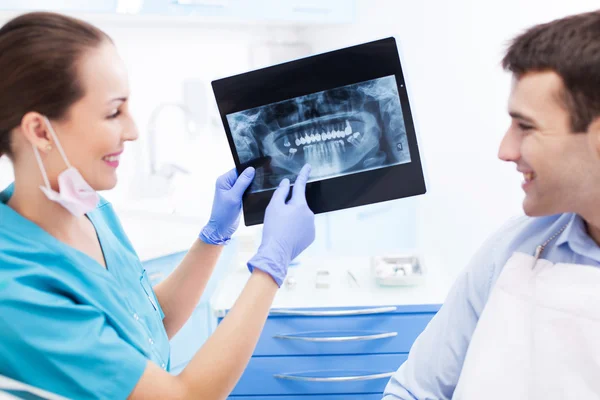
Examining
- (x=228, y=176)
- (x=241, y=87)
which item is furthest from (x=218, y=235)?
(x=241, y=87)

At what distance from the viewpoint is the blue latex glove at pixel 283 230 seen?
3.72ft

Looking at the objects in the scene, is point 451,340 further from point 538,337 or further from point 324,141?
point 324,141

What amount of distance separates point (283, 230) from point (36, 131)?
1.77ft

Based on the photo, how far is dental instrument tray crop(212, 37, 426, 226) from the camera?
1.21 meters

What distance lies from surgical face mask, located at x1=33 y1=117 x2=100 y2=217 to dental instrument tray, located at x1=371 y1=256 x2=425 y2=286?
3.67ft

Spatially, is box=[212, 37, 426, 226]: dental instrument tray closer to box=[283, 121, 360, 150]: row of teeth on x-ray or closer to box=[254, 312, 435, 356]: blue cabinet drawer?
box=[283, 121, 360, 150]: row of teeth on x-ray

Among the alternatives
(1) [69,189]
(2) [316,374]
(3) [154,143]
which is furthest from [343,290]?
(3) [154,143]

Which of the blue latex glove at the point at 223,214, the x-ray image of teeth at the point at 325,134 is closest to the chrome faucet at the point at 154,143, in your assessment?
the blue latex glove at the point at 223,214

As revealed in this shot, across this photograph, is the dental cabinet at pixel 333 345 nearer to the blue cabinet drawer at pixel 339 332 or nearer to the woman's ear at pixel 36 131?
the blue cabinet drawer at pixel 339 332

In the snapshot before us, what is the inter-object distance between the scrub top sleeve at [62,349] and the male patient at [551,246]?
0.61 m

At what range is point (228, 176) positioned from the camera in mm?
1361

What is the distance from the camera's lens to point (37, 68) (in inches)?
35.5

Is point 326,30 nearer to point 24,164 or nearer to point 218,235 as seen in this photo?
point 218,235

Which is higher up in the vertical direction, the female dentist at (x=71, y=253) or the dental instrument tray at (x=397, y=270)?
the female dentist at (x=71, y=253)
